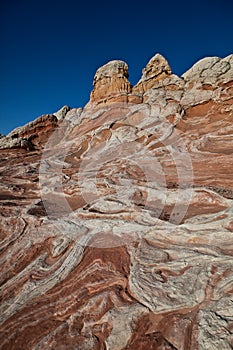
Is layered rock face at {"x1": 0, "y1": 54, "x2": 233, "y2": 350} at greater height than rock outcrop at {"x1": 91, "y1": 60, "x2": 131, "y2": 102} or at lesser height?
lesser

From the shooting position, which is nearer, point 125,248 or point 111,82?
point 125,248

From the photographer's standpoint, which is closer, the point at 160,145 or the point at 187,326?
the point at 187,326

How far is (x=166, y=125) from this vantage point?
17.4 metres

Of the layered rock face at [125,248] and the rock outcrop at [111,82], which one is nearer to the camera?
the layered rock face at [125,248]

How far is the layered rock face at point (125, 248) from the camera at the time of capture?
3375 mm

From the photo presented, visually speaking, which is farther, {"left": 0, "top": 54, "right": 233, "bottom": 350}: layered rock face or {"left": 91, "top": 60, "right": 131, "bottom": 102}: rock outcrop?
{"left": 91, "top": 60, "right": 131, "bottom": 102}: rock outcrop

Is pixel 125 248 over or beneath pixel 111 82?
beneath

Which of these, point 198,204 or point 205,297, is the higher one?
point 198,204

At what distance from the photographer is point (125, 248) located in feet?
18.4

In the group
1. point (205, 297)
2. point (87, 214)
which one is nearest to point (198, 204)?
point (87, 214)

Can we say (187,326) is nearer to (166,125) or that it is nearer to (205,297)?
(205,297)

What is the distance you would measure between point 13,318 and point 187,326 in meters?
2.81

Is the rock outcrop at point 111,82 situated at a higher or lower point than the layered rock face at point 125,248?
higher

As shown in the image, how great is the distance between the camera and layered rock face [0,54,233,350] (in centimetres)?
338
